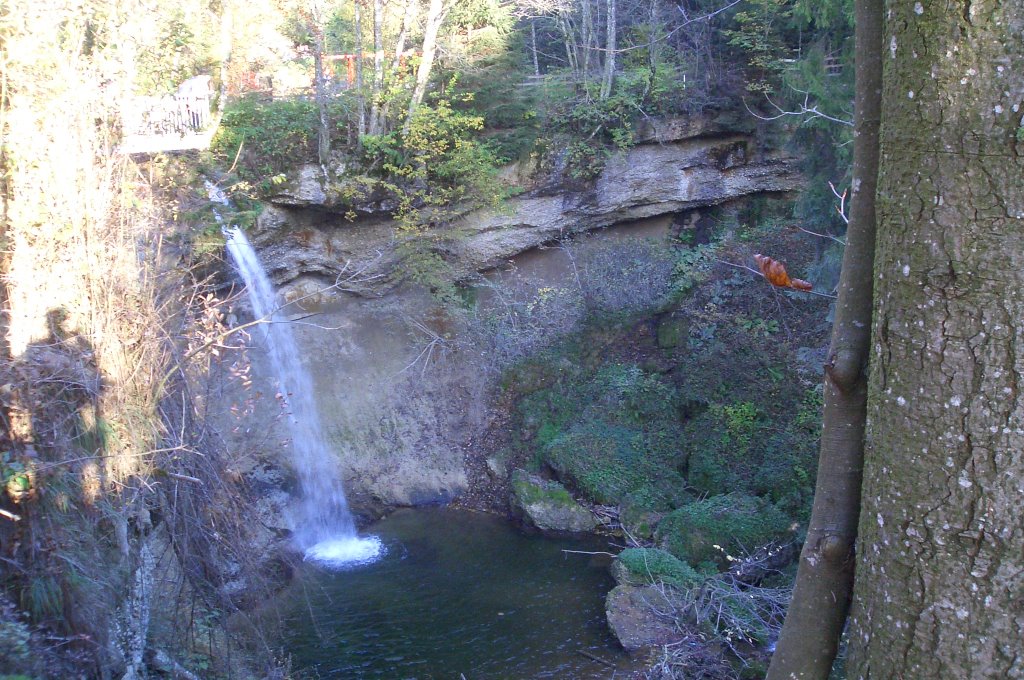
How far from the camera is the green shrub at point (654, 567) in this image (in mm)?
8898

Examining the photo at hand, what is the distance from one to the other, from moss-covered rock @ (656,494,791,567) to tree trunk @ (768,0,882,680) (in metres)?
7.06

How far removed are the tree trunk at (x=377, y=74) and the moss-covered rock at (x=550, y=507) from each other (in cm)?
667

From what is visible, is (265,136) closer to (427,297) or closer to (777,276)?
(427,297)

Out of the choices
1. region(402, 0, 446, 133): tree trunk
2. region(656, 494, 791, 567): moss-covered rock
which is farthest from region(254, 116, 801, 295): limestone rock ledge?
region(656, 494, 791, 567): moss-covered rock

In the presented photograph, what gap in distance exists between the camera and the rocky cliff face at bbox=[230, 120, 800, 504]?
44.7ft

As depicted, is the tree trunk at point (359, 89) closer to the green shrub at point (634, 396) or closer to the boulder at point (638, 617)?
the green shrub at point (634, 396)

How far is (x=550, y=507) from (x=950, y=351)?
10.3m

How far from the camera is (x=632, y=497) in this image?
11.6 meters

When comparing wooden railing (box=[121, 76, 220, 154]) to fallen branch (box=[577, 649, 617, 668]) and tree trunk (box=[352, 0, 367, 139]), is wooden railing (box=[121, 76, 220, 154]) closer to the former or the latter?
tree trunk (box=[352, 0, 367, 139])

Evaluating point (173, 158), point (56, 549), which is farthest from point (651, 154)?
point (56, 549)

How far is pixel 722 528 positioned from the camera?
9961mm

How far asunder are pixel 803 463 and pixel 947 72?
9.04m

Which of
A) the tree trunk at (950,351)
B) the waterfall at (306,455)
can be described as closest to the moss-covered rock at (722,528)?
the waterfall at (306,455)

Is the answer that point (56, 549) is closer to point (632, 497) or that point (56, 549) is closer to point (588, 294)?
point (632, 497)
